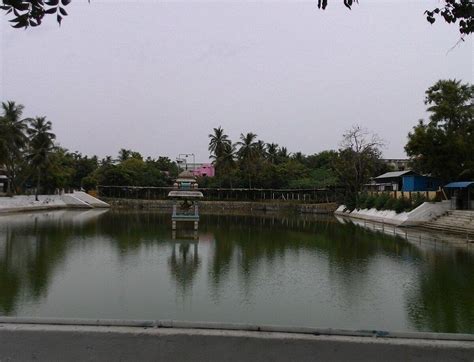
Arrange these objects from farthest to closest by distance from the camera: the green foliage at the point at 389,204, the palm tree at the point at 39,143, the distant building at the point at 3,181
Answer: the distant building at the point at 3,181, the palm tree at the point at 39,143, the green foliage at the point at 389,204

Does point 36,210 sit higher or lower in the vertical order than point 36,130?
lower

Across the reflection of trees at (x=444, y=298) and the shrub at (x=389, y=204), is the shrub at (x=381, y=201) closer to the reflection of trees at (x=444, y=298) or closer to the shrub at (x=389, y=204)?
the shrub at (x=389, y=204)

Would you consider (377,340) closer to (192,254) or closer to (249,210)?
(192,254)

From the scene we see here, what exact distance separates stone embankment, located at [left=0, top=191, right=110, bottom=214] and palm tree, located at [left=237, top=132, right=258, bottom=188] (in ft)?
61.3

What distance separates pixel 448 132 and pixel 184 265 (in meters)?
21.8

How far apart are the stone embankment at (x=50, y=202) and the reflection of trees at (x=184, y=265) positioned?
26448mm

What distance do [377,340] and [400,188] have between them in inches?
1494

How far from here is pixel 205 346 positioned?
2.71 m

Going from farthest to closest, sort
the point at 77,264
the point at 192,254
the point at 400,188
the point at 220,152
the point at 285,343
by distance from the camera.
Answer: the point at 220,152
the point at 400,188
the point at 192,254
the point at 77,264
the point at 285,343

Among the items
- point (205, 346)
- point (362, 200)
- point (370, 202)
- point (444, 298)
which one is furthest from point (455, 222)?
point (205, 346)

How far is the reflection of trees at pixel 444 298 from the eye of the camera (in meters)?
7.52

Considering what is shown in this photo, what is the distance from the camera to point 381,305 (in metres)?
8.90

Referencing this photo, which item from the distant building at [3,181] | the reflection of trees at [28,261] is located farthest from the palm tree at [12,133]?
the reflection of trees at [28,261]

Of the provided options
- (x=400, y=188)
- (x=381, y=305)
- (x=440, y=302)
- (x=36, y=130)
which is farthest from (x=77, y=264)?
(x=36, y=130)
